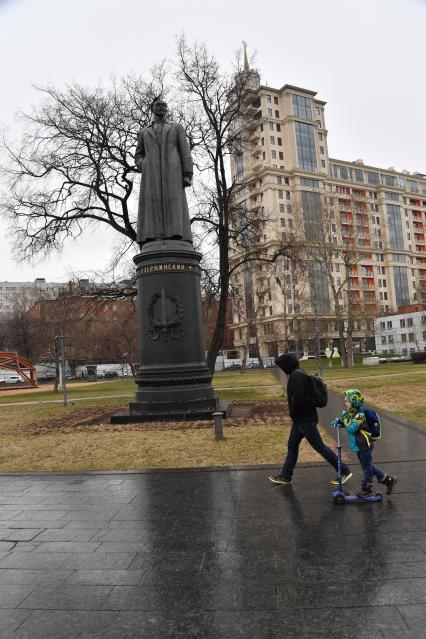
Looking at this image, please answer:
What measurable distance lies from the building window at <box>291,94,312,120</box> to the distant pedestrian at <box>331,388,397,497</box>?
83.8 meters

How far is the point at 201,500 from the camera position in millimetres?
5543

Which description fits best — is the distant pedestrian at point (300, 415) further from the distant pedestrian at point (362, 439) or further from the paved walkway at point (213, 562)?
the distant pedestrian at point (362, 439)

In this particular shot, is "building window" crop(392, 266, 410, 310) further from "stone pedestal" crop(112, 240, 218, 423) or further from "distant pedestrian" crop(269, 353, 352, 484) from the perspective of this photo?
"distant pedestrian" crop(269, 353, 352, 484)

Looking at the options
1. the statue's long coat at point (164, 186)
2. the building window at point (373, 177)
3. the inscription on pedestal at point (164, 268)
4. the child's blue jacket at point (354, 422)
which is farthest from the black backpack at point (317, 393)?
the building window at point (373, 177)

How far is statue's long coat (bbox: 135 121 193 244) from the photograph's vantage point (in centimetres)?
1310

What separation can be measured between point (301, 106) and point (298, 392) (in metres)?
85.7

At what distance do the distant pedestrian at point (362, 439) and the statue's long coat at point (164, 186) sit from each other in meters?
8.60

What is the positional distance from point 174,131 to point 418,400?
1094 centimetres

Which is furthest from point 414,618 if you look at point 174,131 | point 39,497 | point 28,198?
point 28,198

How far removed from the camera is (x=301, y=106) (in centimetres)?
8169

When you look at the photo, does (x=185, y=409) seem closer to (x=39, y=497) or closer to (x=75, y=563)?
(x=39, y=497)

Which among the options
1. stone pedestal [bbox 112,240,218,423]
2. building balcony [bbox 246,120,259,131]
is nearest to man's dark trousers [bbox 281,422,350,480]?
stone pedestal [bbox 112,240,218,423]

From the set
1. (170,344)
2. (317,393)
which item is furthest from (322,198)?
(317,393)

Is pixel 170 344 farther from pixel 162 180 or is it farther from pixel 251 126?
pixel 251 126
